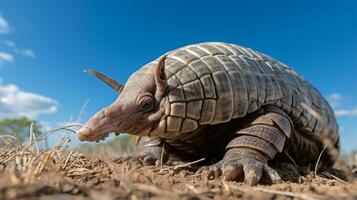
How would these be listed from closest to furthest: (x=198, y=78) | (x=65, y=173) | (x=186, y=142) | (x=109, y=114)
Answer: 1. (x=65, y=173)
2. (x=109, y=114)
3. (x=198, y=78)
4. (x=186, y=142)

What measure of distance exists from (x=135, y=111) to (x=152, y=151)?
1197mm

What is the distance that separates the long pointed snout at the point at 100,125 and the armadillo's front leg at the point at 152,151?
103 centimetres

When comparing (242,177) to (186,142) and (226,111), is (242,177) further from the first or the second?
(186,142)

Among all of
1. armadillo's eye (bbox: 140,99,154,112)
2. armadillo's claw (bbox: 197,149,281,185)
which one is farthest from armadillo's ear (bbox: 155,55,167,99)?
armadillo's claw (bbox: 197,149,281,185)

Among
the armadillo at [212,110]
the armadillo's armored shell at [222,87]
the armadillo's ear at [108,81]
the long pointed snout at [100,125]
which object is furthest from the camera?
the armadillo's ear at [108,81]

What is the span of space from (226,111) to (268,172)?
86 cm

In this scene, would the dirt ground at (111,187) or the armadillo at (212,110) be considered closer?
the dirt ground at (111,187)

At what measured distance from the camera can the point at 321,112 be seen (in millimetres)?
6266

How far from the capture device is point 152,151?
5277 mm

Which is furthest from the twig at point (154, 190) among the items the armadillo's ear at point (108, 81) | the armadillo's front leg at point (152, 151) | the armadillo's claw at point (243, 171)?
the armadillo's front leg at point (152, 151)

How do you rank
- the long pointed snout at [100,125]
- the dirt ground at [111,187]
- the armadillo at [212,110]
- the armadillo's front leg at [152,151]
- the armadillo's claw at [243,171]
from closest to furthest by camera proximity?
the dirt ground at [111,187] → the armadillo's claw at [243,171] → the long pointed snout at [100,125] → the armadillo at [212,110] → the armadillo's front leg at [152,151]

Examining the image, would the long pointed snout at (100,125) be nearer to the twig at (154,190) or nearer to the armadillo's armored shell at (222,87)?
the armadillo's armored shell at (222,87)

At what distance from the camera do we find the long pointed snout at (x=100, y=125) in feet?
13.3

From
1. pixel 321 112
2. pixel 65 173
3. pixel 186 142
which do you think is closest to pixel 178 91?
pixel 186 142
